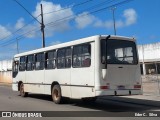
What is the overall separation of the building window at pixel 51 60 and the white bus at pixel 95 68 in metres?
0.03

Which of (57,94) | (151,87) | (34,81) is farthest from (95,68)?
(151,87)

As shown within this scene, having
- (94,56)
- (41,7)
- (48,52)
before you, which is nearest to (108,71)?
(94,56)

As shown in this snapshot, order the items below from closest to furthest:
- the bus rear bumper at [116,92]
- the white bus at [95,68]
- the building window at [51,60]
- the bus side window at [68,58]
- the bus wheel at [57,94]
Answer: the bus rear bumper at [116,92] → the white bus at [95,68] → the bus side window at [68,58] → the bus wheel at [57,94] → the building window at [51,60]

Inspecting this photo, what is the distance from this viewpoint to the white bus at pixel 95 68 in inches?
568

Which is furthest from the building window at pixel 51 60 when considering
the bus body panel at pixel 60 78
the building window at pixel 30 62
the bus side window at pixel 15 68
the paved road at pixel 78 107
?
the bus side window at pixel 15 68

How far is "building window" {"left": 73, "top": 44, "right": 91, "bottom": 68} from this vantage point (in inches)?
588

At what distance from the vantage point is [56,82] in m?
18.1

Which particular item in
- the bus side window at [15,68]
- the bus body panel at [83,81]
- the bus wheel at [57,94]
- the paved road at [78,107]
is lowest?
the paved road at [78,107]

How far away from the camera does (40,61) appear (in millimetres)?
20156

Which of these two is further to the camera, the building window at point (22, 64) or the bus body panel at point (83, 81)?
the building window at point (22, 64)

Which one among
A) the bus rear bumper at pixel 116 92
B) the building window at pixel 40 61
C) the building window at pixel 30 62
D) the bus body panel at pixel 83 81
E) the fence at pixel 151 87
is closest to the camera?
the bus rear bumper at pixel 116 92

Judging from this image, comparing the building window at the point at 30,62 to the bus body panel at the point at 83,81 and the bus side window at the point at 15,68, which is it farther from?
the bus body panel at the point at 83,81

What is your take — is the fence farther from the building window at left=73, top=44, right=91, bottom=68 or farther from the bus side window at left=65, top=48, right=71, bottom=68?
the building window at left=73, top=44, right=91, bottom=68

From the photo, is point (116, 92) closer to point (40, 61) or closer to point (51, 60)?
point (51, 60)
